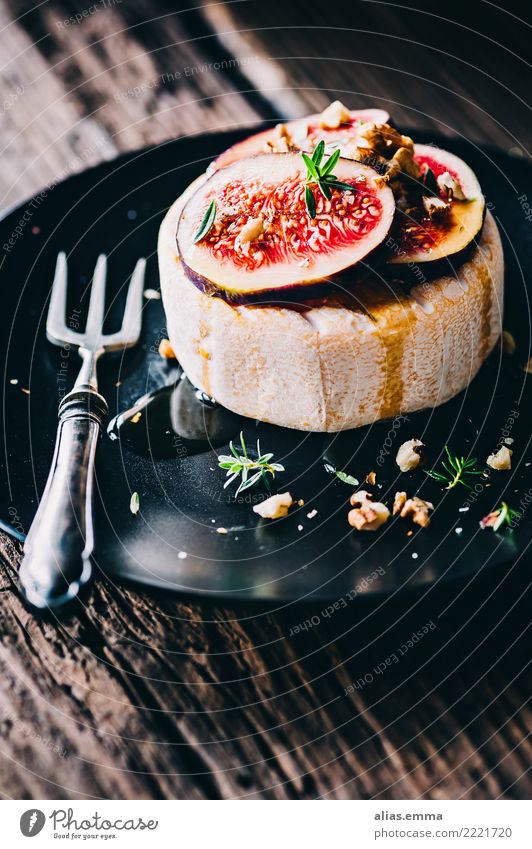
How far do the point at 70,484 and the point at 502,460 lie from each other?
1.14m

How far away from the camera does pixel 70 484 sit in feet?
7.36

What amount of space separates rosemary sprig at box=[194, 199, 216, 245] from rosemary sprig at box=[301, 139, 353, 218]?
0.26m

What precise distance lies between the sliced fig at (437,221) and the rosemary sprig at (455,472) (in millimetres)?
519

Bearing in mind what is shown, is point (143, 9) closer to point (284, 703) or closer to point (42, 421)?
point (42, 421)

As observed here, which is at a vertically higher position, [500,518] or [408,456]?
[408,456]

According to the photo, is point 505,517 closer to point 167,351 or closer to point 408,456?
point 408,456

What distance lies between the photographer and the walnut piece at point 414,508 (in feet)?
7.29

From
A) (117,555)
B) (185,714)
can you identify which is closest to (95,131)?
(117,555)

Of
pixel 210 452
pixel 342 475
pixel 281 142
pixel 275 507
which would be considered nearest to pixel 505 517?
pixel 342 475

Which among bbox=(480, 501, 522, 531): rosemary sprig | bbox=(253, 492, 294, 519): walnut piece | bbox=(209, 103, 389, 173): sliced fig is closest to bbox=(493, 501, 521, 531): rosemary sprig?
bbox=(480, 501, 522, 531): rosemary sprig

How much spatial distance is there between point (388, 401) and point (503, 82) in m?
2.01

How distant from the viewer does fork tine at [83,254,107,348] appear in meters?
2.72
